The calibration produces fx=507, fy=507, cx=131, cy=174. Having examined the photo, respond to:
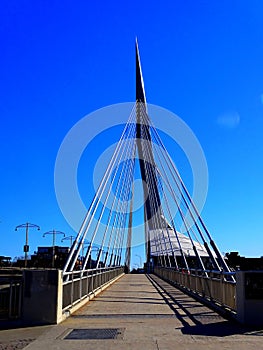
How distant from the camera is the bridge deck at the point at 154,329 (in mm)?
8461

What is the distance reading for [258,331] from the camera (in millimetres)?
9891

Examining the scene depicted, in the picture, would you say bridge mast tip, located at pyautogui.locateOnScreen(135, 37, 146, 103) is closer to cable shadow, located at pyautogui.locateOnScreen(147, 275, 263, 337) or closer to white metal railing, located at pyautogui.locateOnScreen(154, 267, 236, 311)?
white metal railing, located at pyautogui.locateOnScreen(154, 267, 236, 311)

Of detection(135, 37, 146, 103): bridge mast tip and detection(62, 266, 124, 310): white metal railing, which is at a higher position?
detection(135, 37, 146, 103): bridge mast tip

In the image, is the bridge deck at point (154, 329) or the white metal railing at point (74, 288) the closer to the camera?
the bridge deck at point (154, 329)

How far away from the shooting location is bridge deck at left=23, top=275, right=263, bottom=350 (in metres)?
8.46

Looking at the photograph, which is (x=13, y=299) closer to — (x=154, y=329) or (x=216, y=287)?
(x=154, y=329)

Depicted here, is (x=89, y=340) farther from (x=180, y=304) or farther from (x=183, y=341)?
(x=180, y=304)

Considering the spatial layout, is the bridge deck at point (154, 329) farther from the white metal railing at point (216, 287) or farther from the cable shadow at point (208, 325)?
the white metal railing at point (216, 287)

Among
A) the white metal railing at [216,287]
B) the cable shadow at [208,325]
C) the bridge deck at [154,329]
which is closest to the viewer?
the bridge deck at [154,329]

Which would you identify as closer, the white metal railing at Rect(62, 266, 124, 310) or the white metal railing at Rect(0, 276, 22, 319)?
the white metal railing at Rect(0, 276, 22, 319)

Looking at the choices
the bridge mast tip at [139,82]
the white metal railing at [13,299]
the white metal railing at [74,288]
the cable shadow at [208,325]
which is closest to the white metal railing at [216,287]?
the cable shadow at [208,325]

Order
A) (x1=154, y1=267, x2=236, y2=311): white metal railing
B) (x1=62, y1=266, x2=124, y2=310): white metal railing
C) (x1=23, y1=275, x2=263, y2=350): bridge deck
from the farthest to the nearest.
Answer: (x1=62, y1=266, x2=124, y2=310): white metal railing < (x1=154, y1=267, x2=236, y2=311): white metal railing < (x1=23, y1=275, x2=263, y2=350): bridge deck

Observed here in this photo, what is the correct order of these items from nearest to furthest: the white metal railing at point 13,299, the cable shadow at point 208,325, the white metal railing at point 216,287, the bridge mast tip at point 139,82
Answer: the cable shadow at point 208,325, the white metal railing at point 13,299, the white metal railing at point 216,287, the bridge mast tip at point 139,82

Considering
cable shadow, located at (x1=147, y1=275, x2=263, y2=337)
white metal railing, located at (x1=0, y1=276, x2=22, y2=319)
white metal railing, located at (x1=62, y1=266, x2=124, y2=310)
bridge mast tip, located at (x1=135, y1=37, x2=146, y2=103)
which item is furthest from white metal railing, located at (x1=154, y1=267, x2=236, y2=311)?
bridge mast tip, located at (x1=135, y1=37, x2=146, y2=103)
